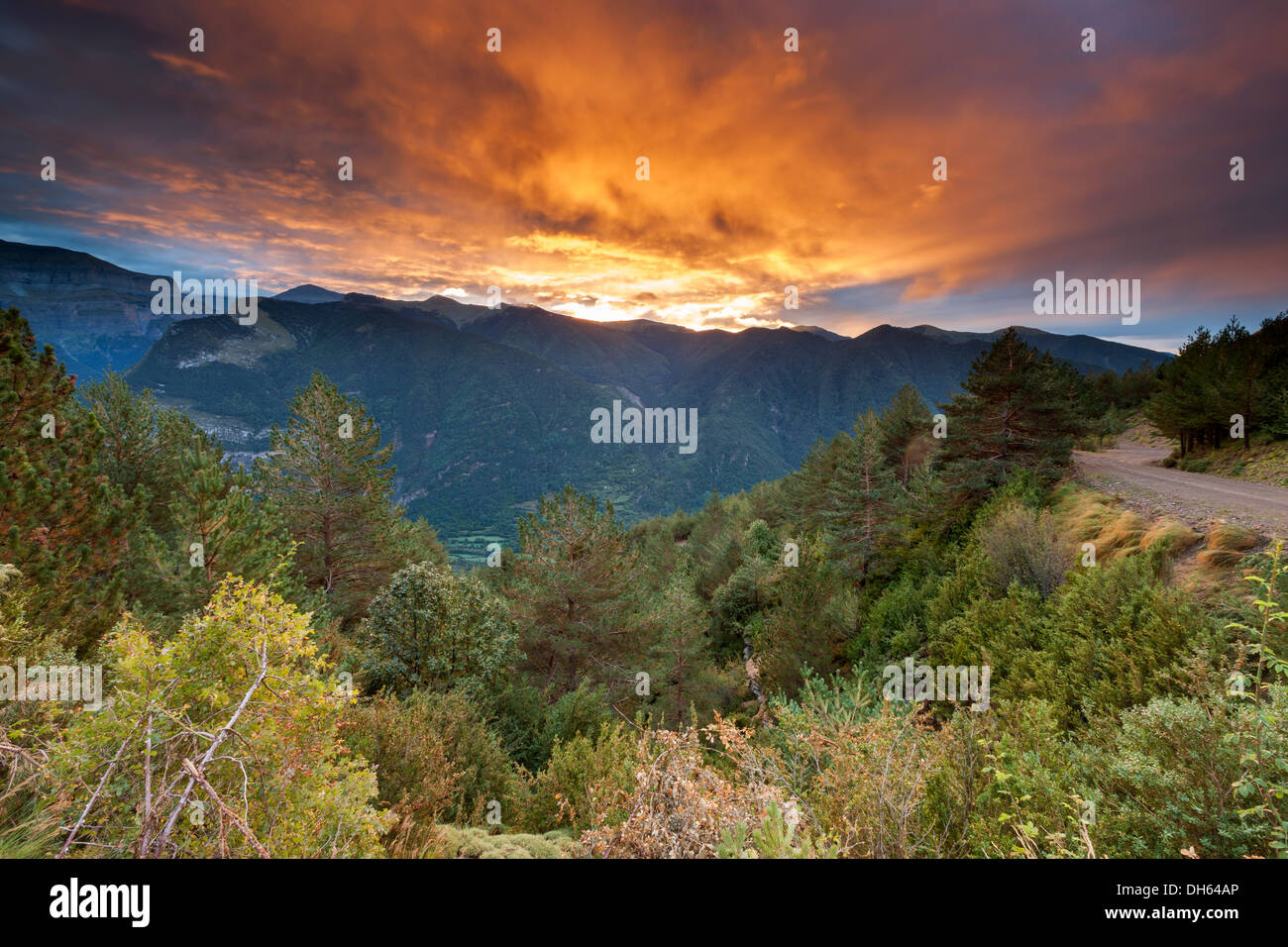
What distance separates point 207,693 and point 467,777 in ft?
17.9

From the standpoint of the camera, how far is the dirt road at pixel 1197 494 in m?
12.6

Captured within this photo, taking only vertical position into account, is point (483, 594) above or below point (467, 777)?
above

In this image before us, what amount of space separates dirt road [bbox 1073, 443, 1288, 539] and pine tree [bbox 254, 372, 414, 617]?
30.2 m

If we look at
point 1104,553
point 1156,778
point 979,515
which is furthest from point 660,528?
point 1156,778

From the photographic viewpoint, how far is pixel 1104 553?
12.9m

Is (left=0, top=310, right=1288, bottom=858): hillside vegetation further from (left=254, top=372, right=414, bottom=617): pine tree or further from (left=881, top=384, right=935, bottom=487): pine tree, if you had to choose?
(left=881, top=384, right=935, bottom=487): pine tree

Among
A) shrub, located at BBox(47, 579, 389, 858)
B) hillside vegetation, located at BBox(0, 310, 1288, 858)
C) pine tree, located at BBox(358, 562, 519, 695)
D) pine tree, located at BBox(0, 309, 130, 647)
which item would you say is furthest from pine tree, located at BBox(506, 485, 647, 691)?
shrub, located at BBox(47, 579, 389, 858)

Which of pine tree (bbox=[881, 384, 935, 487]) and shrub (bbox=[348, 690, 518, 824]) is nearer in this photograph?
shrub (bbox=[348, 690, 518, 824])

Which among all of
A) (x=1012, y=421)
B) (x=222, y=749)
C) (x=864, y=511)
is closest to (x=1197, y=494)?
(x=1012, y=421)

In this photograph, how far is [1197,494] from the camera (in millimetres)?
16422

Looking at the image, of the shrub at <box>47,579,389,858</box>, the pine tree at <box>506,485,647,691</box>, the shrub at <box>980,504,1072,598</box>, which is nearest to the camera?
the shrub at <box>47,579,389,858</box>

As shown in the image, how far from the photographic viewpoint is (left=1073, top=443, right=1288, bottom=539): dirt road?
1257 centimetres

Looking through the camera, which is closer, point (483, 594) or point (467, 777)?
point (467, 777)
